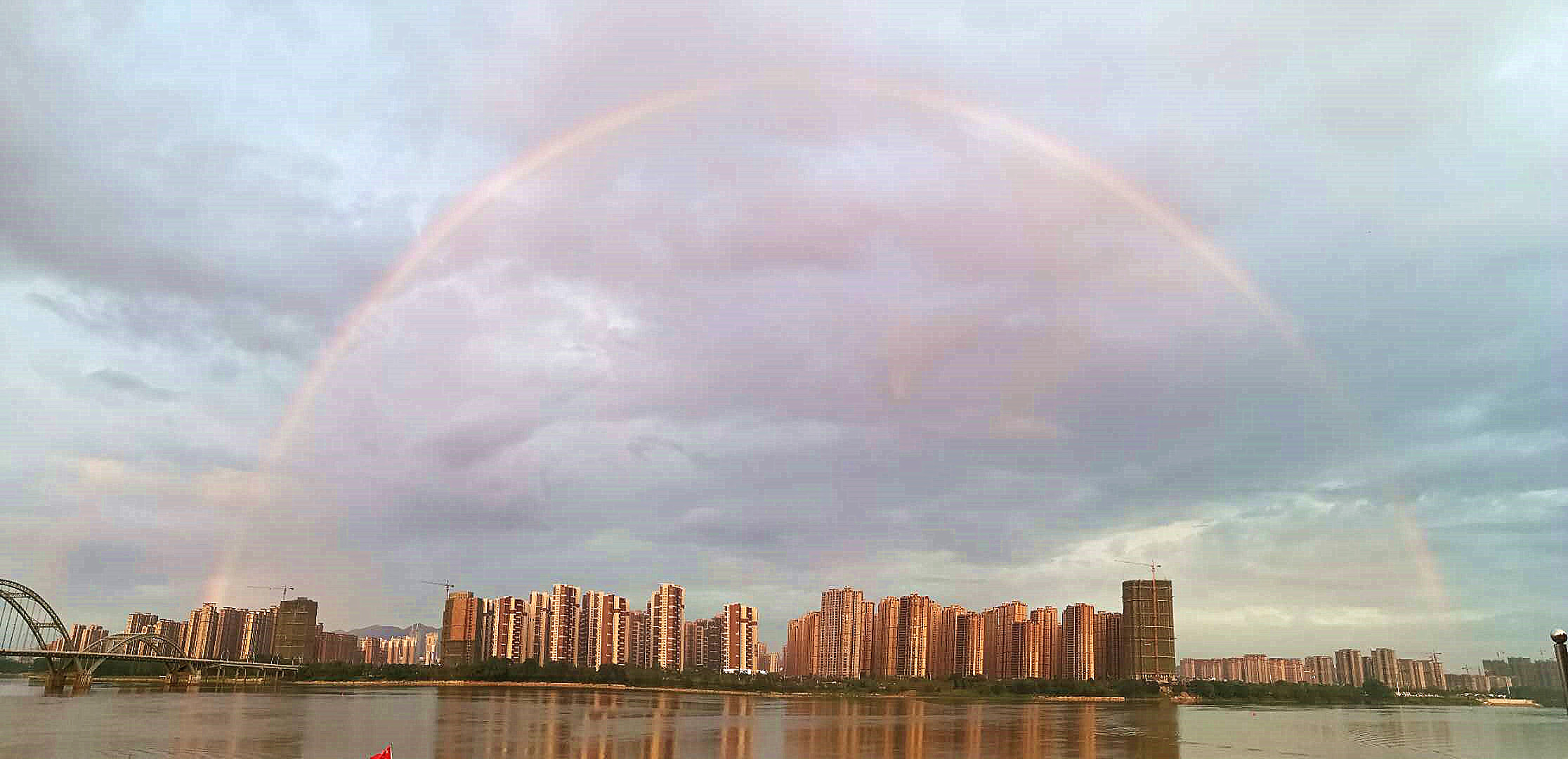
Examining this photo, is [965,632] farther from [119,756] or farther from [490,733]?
[119,756]

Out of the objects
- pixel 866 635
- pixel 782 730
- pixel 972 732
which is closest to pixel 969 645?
pixel 866 635

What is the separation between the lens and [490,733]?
176 feet

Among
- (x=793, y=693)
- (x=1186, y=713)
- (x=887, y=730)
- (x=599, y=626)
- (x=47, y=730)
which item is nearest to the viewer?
(x=47, y=730)

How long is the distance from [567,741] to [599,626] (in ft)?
509

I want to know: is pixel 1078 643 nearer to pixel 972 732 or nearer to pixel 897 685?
pixel 897 685

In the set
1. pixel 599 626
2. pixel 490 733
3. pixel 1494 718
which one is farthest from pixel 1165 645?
pixel 490 733

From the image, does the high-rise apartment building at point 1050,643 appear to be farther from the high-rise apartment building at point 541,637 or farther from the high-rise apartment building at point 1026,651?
the high-rise apartment building at point 541,637

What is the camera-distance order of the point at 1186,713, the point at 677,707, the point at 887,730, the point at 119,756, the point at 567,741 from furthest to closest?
the point at 1186,713 < the point at 677,707 < the point at 887,730 < the point at 567,741 < the point at 119,756

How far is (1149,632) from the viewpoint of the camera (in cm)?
17812

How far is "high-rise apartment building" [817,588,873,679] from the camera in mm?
184375

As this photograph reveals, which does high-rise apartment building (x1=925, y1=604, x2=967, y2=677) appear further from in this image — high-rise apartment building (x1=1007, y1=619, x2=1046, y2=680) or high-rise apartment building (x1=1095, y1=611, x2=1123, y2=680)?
high-rise apartment building (x1=1095, y1=611, x2=1123, y2=680)

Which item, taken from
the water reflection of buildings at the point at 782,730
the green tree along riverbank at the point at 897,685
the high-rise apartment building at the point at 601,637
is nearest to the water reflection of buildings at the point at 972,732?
the water reflection of buildings at the point at 782,730

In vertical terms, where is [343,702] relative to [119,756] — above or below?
below

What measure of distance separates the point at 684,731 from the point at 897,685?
103m
